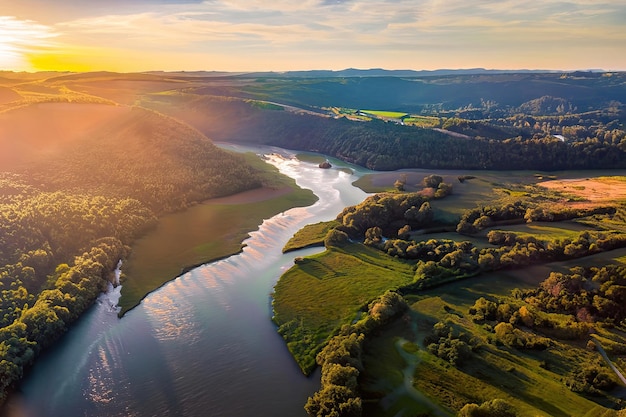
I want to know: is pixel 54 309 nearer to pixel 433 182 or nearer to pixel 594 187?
pixel 433 182

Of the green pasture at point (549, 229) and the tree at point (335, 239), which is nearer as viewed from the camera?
the green pasture at point (549, 229)

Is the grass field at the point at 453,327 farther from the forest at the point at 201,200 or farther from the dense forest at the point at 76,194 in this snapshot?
the dense forest at the point at 76,194

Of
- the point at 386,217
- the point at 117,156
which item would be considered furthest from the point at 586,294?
the point at 117,156

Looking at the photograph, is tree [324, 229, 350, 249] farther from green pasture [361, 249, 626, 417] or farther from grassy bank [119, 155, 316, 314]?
green pasture [361, 249, 626, 417]

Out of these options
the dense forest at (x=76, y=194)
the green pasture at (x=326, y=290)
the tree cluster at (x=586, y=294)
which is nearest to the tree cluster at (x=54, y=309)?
the dense forest at (x=76, y=194)

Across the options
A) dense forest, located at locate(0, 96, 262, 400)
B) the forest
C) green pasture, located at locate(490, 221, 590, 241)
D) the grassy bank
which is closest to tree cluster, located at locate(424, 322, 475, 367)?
the forest
